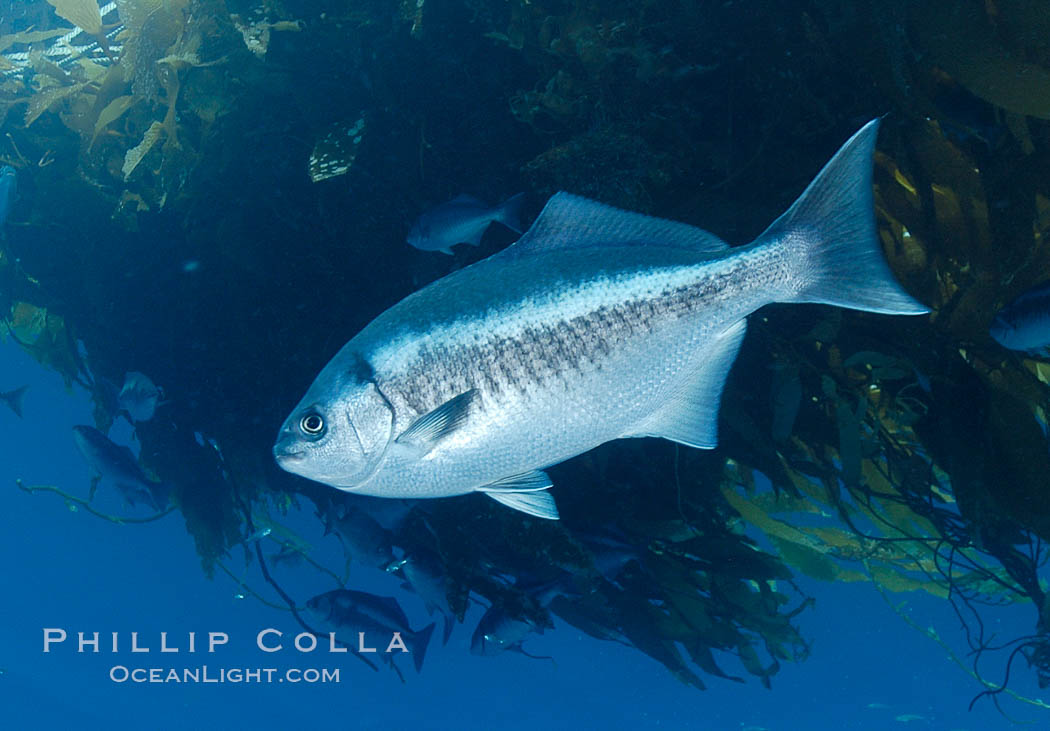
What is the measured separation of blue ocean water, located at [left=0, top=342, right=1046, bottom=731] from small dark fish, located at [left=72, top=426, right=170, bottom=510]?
27.2 metres

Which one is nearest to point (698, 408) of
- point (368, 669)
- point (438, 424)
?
point (438, 424)

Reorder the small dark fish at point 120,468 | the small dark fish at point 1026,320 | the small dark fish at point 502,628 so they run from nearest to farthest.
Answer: the small dark fish at point 1026,320, the small dark fish at point 502,628, the small dark fish at point 120,468

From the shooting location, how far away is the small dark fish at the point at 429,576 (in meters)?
3.54

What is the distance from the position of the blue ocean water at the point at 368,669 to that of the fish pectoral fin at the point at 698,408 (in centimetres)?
3066

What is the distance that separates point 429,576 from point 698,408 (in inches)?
97.1

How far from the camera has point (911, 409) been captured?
2.65 metres

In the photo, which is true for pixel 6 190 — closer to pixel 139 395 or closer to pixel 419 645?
pixel 139 395

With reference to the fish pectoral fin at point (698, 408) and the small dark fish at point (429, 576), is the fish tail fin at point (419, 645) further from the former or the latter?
the fish pectoral fin at point (698, 408)

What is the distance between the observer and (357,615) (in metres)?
4.04

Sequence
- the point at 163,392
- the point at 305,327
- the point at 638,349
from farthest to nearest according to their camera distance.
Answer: the point at 163,392 → the point at 305,327 → the point at 638,349

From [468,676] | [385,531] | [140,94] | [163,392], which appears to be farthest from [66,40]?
[468,676]

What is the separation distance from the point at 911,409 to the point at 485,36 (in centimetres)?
272

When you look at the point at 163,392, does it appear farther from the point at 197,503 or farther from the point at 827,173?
the point at 827,173

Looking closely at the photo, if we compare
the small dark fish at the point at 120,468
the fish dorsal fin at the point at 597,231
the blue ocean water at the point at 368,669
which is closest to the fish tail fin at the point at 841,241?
the fish dorsal fin at the point at 597,231
